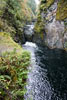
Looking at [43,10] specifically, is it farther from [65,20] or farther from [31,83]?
[31,83]

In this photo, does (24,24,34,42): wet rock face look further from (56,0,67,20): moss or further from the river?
the river

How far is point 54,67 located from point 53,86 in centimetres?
409

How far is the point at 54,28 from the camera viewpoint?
23.1 metres

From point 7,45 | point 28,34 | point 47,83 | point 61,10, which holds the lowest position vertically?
point 47,83

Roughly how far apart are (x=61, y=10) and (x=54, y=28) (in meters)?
4.08

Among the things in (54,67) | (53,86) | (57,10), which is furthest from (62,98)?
(57,10)

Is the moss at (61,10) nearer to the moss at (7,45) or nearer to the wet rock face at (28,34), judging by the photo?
the moss at (7,45)

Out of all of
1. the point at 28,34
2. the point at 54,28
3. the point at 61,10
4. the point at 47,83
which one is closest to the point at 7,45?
the point at 47,83

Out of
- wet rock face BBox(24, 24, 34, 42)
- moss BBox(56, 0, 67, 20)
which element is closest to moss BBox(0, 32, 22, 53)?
moss BBox(56, 0, 67, 20)

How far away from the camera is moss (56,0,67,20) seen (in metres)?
20.0

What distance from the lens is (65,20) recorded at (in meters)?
19.9

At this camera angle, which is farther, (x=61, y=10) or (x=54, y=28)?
(x=54, y=28)

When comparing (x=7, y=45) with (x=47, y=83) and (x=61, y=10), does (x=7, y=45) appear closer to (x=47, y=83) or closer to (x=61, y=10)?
(x=47, y=83)

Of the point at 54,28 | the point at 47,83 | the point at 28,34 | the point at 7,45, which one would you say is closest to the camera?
the point at 47,83
